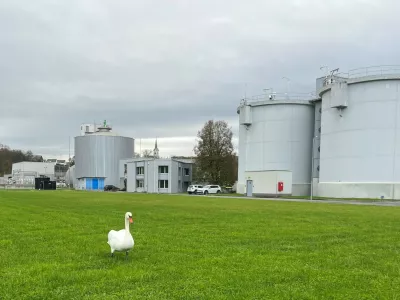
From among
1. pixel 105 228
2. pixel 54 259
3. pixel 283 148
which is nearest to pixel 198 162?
pixel 283 148

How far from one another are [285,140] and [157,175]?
33845mm

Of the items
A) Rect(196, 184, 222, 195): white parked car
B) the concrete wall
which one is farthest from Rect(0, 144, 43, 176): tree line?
the concrete wall

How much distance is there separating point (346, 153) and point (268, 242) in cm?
4632

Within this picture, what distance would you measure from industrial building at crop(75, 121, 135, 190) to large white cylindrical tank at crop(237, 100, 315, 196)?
51.6 meters

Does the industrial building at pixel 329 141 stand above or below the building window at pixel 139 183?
above

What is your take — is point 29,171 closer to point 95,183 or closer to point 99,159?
point 95,183

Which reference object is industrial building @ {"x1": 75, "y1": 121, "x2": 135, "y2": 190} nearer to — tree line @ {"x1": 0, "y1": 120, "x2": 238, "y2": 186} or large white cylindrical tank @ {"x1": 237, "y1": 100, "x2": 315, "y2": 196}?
tree line @ {"x1": 0, "y1": 120, "x2": 238, "y2": 186}

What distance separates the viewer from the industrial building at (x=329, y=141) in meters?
52.7

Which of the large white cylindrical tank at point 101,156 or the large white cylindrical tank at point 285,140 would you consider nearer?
the large white cylindrical tank at point 285,140

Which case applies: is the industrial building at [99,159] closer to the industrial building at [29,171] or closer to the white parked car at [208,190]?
the industrial building at [29,171]

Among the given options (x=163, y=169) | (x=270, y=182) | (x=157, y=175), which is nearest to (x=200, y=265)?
(x=270, y=182)

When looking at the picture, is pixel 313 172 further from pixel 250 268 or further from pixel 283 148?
pixel 250 268

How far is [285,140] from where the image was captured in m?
68.5

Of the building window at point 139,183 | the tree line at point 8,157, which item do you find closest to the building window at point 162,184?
the building window at point 139,183
